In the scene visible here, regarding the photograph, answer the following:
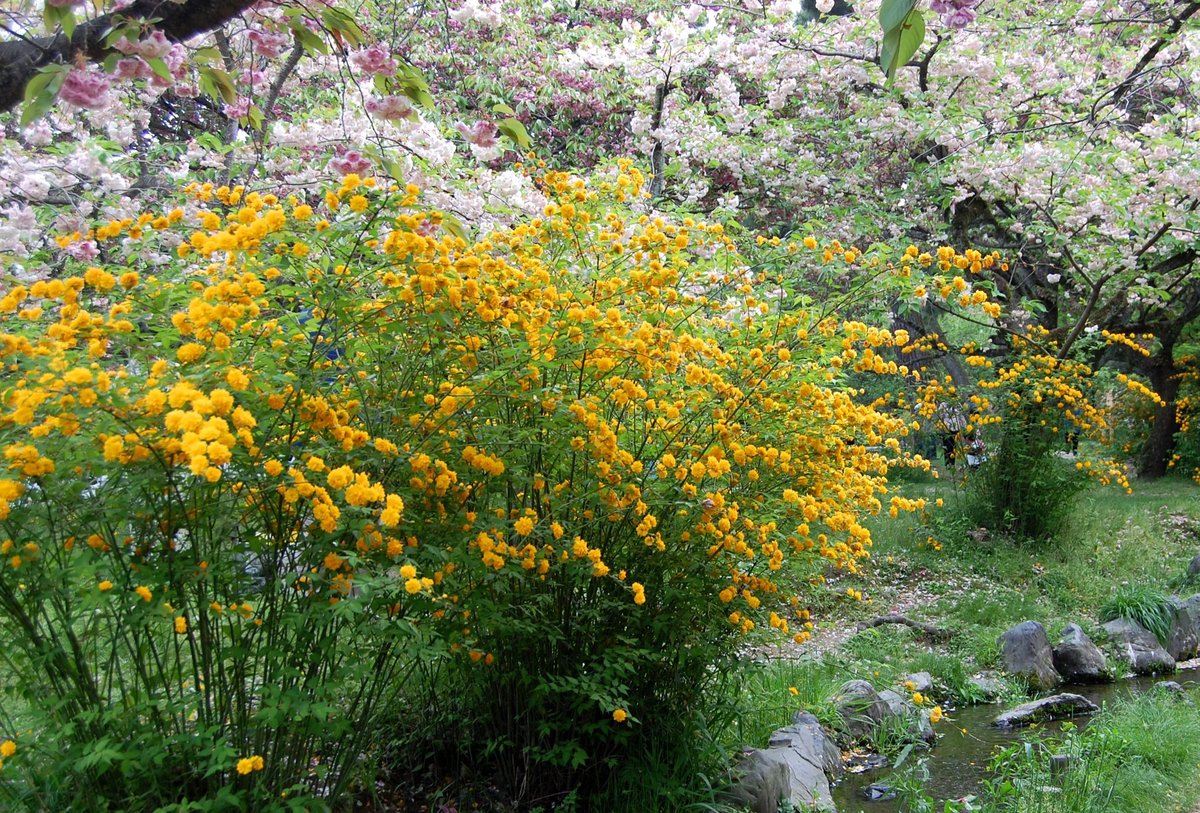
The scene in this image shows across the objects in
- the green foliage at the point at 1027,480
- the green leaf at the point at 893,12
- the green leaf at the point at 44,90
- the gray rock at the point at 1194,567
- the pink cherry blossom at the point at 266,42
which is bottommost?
the gray rock at the point at 1194,567

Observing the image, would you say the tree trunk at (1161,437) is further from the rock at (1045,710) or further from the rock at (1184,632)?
the rock at (1045,710)

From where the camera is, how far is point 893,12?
3.33 feet

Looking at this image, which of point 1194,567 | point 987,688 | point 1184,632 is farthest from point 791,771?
point 1194,567

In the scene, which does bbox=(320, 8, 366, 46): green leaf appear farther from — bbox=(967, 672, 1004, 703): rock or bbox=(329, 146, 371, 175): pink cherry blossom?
bbox=(967, 672, 1004, 703): rock

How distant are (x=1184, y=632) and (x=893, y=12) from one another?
7052 millimetres

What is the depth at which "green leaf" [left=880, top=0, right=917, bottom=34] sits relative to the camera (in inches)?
39.6

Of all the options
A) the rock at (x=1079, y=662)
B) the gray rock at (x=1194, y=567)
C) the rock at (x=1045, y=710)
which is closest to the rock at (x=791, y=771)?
the rock at (x=1045, y=710)

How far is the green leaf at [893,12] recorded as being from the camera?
1.00 m

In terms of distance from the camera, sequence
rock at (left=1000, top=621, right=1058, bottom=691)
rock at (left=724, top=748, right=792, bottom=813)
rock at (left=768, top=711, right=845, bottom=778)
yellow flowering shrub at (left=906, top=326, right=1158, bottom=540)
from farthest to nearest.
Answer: yellow flowering shrub at (left=906, top=326, right=1158, bottom=540) → rock at (left=1000, top=621, right=1058, bottom=691) → rock at (left=768, top=711, right=845, bottom=778) → rock at (left=724, top=748, right=792, bottom=813)

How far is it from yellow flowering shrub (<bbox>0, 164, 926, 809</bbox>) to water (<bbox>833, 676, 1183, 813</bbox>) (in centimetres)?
129

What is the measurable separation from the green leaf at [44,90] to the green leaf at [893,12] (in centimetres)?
169

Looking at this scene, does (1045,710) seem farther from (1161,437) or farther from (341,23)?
(1161,437)

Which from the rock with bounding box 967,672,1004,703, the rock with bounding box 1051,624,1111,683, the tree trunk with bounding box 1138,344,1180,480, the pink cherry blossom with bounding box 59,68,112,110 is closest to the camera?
the pink cherry blossom with bounding box 59,68,112,110


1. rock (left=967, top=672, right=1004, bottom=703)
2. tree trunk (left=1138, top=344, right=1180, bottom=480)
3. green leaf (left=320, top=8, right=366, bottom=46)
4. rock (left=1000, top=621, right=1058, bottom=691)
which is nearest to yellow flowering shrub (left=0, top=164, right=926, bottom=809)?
green leaf (left=320, top=8, right=366, bottom=46)
